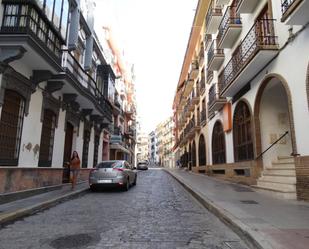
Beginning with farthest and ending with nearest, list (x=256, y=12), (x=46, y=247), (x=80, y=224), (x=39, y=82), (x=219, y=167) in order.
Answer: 1. (x=219, y=167)
2. (x=256, y=12)
3. (x=39, y=82)
4. (x=80, y=224)
5. (x=46, y=247)

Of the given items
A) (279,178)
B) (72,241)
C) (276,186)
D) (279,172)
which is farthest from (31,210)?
(279,172)

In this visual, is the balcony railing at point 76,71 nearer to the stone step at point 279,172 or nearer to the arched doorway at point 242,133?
the arched doorway at point 242,133

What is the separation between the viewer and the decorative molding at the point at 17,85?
955 centimetres

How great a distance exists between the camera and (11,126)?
403 inches

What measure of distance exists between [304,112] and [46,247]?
8202 mm

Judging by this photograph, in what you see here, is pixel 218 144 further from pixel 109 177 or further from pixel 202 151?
pixel 109 177

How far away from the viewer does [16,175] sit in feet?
33.9

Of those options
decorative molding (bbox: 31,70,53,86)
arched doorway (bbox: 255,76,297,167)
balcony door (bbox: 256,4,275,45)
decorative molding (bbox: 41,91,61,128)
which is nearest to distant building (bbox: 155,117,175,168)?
arched doorway (bbox: 255,76,297,167)

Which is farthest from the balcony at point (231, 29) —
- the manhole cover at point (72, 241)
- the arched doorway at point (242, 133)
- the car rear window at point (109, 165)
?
the manhole cover at point (72, 241)

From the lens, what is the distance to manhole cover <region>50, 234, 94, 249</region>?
4.94 m

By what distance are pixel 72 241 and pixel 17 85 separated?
7030 mm

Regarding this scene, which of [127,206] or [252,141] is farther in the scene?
[252,141]

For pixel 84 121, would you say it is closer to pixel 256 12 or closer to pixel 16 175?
pixel 16 175

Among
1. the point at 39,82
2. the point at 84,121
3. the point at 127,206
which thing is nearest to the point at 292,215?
the point at 127,206
